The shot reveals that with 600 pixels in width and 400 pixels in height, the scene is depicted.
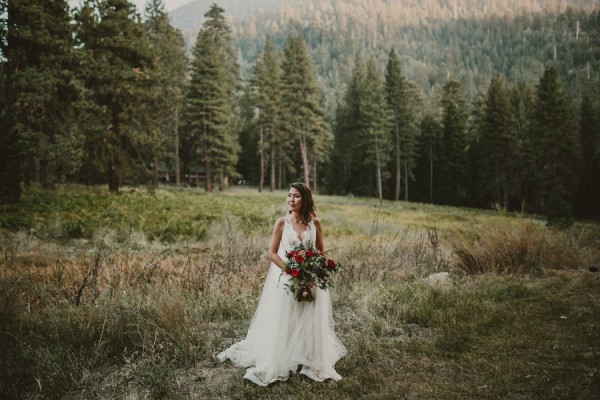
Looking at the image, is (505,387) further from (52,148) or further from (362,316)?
(52,148)

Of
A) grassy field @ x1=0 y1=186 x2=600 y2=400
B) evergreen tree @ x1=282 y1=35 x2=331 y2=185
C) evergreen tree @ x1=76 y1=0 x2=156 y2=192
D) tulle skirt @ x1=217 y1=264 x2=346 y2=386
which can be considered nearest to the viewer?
grassy field @ x1=0 y1=186 x2=600 y2=400

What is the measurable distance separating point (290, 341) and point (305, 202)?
147 centimetres

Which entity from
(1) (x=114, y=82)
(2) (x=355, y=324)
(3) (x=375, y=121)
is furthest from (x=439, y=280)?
(3) (x=375, y=121)

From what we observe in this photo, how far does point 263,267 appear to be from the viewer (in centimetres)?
823

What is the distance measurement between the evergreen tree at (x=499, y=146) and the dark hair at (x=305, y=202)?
4316 cm

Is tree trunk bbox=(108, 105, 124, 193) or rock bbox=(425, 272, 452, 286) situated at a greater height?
tree trunk bbox=(108, 105, 124, 193)

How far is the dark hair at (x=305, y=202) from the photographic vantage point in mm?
4383

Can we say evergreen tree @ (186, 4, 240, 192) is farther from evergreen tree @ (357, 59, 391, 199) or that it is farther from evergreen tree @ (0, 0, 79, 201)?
evergreen tree @ (0, 0, 79, 201)

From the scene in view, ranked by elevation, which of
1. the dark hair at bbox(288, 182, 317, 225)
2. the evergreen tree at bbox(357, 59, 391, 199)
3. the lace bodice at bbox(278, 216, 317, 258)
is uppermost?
the evergreen tree at bbox(357, 59, 391, 199)

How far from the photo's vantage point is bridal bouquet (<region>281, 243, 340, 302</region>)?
13.2ft

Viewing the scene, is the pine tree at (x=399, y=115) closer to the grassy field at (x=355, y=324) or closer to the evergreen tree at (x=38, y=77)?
the evergreen tree at (x=38, y=77)

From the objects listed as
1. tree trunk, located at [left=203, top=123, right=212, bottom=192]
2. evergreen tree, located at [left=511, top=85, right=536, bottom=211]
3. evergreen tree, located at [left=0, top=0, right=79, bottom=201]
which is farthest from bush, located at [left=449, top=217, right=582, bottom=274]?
evergreen tree, located at [left=511, top=85, right=536, bottom=211]

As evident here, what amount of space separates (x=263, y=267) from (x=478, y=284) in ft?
13.8

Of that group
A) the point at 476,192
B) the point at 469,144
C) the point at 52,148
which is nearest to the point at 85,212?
the point at 52,148
